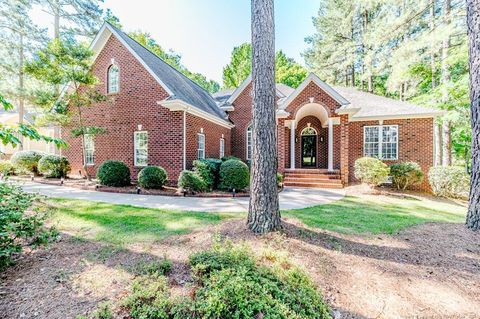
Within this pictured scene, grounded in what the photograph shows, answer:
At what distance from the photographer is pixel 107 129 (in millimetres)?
11258

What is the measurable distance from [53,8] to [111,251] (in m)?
20.6

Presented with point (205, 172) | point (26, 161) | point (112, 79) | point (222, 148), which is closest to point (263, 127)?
point (205, 172)

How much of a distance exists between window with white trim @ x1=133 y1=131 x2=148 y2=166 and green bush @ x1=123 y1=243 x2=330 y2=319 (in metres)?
8.88

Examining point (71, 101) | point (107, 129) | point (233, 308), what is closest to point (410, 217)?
point (233, 308)

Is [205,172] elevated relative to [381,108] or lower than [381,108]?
lower

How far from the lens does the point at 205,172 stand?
30.8 feet

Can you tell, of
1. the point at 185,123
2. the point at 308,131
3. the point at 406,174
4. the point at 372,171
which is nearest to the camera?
the point at 372,171

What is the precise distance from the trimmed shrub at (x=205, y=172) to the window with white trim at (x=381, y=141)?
9430 millimetres

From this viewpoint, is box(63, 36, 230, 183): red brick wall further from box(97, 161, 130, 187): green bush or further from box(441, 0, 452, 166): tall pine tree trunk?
box(441, 0, 452, 166): tall pine tree trunk

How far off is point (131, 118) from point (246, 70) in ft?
79.0

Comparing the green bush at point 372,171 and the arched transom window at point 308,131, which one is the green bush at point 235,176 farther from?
the arched transom window at point 308,131

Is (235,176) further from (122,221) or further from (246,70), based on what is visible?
(246,70)

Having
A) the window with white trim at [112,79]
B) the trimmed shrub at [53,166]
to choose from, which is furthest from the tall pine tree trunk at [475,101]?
the trimmed shrub at [53,166]

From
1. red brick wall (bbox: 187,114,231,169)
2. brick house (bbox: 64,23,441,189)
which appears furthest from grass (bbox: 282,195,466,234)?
red brick wall (bbox: 187,114,231,169)
